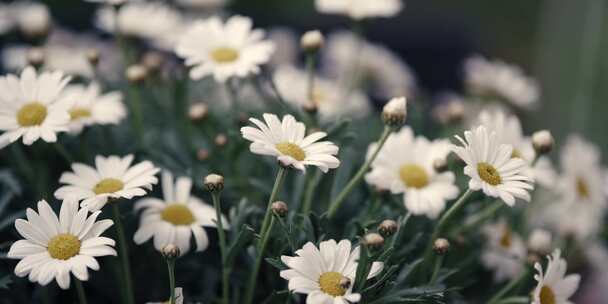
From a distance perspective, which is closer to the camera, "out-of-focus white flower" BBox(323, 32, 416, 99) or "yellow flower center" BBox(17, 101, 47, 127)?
"yellow flower center" BBox(17, 101, 47, 127)

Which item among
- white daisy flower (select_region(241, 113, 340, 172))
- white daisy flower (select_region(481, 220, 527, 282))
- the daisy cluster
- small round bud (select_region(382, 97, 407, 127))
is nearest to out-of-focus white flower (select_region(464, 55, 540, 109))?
the daisy cluster

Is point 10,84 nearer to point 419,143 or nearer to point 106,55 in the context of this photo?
point 419,143

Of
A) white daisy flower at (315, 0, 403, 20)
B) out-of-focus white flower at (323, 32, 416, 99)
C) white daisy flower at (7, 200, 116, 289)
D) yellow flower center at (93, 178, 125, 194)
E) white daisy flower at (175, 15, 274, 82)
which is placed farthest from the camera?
out-of-focus white flower at (323, 32, 416, 99)

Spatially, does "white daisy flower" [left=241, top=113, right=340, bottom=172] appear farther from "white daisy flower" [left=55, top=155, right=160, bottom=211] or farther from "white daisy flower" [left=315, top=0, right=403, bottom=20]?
"white daisy flower" [left=315, top=0, right=403, bottom=20]

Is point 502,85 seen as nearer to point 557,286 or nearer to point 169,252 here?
point 557,286

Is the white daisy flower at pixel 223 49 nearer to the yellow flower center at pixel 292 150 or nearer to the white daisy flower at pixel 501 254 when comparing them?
the yellow flower center at pixel 292 150

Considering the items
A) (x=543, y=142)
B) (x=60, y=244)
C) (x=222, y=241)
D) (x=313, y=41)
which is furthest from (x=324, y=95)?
(x=60, y=244)

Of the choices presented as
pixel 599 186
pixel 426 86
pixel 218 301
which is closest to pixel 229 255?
pixel 218 301

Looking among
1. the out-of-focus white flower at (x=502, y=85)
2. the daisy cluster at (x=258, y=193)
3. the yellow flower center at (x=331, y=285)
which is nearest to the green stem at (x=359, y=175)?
the daisy cluster at (x=258, y=193)
